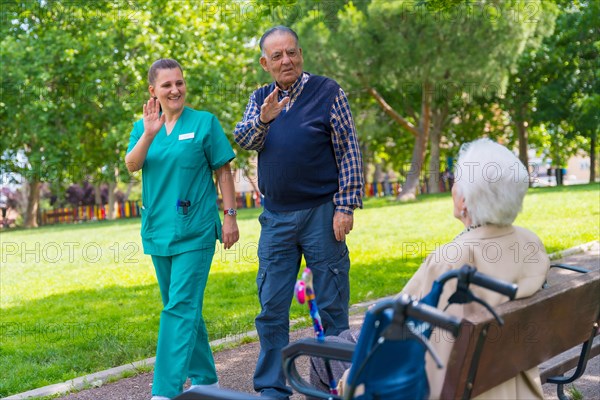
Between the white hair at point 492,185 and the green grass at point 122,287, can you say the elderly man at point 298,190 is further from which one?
the green grass at point 122,287

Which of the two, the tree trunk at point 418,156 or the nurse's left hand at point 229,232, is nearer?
the nurse's left hand at point 229,232

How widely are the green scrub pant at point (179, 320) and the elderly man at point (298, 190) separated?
390 mm

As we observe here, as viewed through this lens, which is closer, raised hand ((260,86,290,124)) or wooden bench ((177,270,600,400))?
wooden bench ((177,270,600,400))

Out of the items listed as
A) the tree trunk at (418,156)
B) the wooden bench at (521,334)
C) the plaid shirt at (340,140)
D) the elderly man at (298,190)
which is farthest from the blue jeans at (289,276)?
the tree trunk at (418,156)

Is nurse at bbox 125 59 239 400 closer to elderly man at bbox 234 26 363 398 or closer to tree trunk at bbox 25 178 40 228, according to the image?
elderly man at bbox 234 26 363 398

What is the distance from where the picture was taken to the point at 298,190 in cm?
478

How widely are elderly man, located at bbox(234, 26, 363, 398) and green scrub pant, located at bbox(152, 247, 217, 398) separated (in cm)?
39

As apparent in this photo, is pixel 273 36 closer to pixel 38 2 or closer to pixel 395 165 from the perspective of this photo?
pixel 38 2

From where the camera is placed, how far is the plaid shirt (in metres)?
4.75

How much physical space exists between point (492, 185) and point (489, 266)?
0.30 m

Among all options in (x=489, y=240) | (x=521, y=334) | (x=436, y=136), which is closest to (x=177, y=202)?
(x=489, y=240)

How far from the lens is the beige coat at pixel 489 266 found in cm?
308

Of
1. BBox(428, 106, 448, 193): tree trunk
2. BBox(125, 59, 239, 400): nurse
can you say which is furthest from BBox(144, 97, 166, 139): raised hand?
BBox(428, 106, 448, 193): tree trunk

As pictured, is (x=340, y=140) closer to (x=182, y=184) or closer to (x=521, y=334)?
(x=182, y=184)
